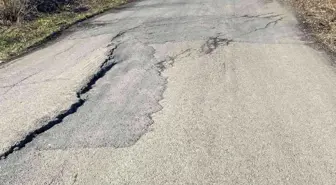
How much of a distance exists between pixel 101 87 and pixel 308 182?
329 cm

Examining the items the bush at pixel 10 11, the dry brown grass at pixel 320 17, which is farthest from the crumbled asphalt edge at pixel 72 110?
the bush at pixel 10 11

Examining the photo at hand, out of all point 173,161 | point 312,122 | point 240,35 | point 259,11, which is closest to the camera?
point 173,161

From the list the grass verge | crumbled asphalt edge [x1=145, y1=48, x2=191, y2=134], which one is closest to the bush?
the grass verge

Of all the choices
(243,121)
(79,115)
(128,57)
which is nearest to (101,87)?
(79,115)

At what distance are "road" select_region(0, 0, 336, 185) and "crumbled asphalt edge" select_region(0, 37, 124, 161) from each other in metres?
0.02

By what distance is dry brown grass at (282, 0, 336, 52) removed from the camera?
360 inches

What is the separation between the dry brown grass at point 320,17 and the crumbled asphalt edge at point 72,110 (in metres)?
4.00

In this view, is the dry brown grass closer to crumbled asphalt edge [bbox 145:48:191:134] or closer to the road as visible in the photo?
the road

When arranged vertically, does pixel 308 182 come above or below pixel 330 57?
above

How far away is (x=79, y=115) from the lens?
212 inches

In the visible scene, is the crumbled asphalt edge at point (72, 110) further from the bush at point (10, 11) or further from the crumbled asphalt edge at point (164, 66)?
the bush at point (10, 11)

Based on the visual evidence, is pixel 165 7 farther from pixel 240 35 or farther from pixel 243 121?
pixel 243 121

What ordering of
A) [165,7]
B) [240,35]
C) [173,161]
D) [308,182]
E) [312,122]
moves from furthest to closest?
[165,7]
[240,35]
[312,122]
[173,161]
[308,182]

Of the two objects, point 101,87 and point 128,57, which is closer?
point 101,87
